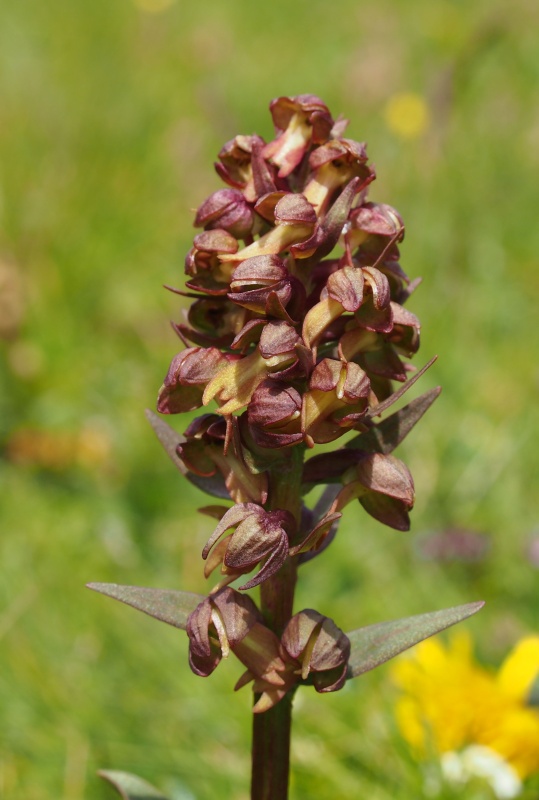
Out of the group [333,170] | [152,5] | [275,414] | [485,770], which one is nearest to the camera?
[275,414]

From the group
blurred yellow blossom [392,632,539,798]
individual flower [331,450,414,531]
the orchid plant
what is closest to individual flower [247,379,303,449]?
the orchid plant

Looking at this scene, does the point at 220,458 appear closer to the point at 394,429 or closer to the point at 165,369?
the point at 394,429

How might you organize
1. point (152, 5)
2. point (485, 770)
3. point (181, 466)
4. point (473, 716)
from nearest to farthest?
point (181, 466) < point (485, 770) < point (473, 716) < point (152, 5)

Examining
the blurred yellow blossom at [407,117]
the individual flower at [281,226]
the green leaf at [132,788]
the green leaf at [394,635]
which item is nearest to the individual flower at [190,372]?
the individual flower at [281,226]

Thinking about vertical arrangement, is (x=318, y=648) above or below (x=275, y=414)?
below

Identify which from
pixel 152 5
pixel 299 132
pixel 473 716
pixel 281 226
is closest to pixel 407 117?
pixel 152 5

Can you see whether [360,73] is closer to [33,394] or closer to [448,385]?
[448,385]
